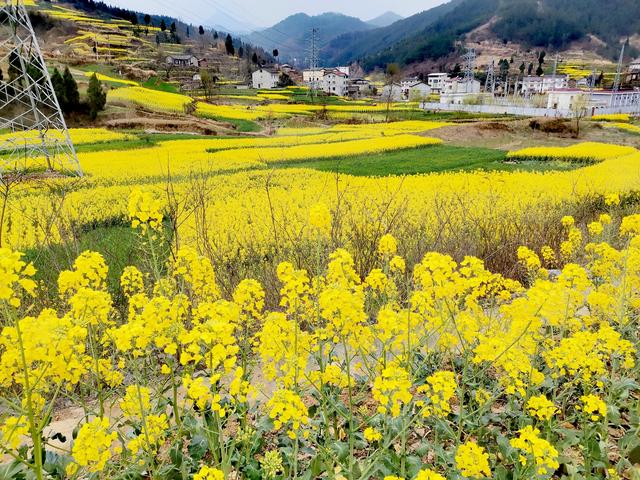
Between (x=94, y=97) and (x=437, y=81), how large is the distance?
3875 inches

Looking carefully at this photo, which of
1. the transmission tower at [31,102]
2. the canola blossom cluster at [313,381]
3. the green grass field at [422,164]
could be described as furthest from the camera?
the green grass field at [422,164]

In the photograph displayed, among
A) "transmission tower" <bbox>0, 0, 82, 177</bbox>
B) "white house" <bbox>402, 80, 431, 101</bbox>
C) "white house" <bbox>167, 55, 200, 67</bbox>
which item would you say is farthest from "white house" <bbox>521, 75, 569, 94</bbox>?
"transmission tower" <bbox>0, 0, 82, 177</bbox>

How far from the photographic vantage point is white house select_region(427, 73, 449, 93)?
107 metres

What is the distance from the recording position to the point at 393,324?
216 centimetres

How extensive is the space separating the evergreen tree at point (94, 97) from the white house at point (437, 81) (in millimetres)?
87007

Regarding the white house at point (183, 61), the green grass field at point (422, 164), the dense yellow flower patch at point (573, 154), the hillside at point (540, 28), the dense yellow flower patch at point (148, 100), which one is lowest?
the green grass field at point (422, 164)

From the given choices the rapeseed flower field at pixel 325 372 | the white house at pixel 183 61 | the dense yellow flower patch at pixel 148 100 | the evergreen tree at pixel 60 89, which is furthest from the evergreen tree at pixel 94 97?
the white house at pixel 183 61

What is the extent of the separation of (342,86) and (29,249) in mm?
95511

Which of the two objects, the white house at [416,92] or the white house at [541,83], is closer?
the white house at [416,92]

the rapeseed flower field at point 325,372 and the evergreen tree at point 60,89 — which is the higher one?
the evergreen tree at point 60,89

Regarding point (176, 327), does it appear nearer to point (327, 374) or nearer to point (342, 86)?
point (327, 374)

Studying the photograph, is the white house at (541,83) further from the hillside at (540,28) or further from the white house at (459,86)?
the hillside at (540,28)

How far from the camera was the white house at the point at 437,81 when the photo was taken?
350 ft

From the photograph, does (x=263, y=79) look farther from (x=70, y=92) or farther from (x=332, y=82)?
(x=70, y=92)
